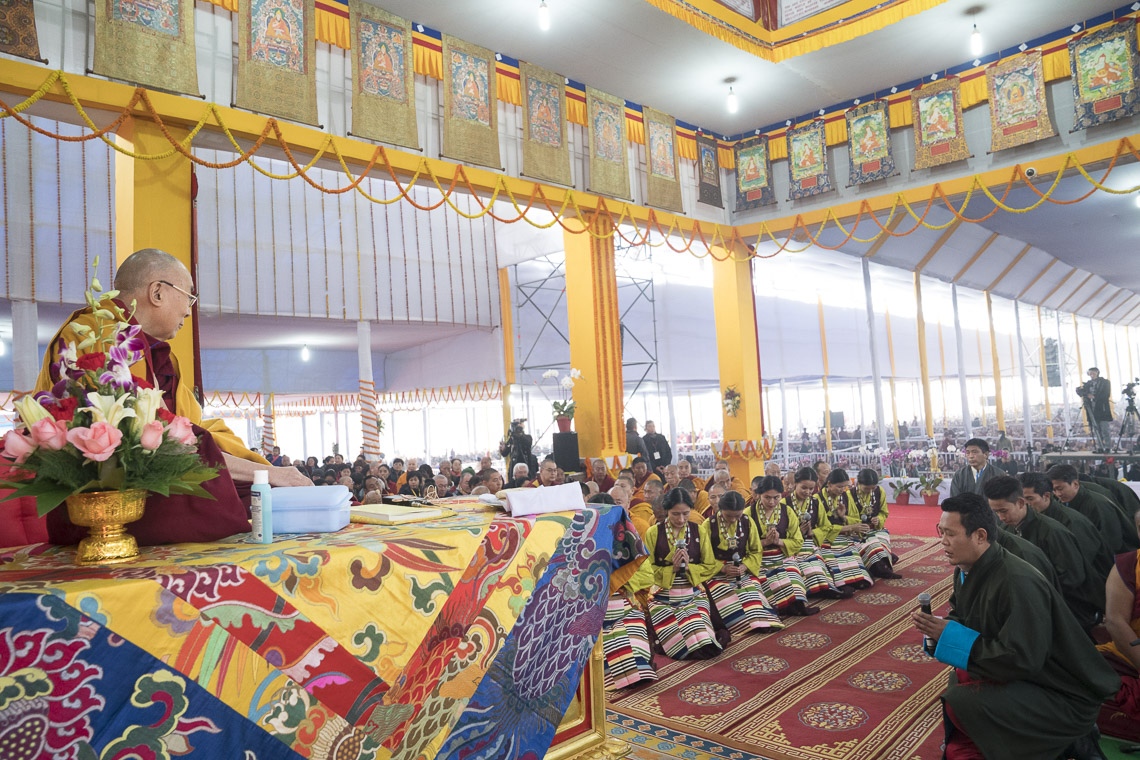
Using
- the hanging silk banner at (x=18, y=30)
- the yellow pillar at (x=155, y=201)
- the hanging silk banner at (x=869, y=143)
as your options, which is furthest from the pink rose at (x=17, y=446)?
the hanging silk banner at (x=869, y=143)

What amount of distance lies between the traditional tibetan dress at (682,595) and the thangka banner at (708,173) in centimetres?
687

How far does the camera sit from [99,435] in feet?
5.28

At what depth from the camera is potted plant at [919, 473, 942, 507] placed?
1176cm

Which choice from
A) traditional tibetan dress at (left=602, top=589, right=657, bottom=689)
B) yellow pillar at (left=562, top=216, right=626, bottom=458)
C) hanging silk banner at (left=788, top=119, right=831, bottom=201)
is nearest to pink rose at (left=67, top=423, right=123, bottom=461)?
traditional tibetan dress at (left=602, top=589, right=657, bottom=689)

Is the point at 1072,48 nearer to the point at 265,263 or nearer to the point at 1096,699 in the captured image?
the point at 1096,699

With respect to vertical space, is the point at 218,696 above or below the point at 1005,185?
below

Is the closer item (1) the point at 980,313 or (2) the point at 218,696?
(2) the point at 218,696

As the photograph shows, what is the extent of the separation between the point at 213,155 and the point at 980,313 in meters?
22.2

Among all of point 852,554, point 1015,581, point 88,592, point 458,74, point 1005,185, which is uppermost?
point 458,74

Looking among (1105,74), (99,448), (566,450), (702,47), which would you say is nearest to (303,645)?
(99,448)

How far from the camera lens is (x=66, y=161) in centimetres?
1055

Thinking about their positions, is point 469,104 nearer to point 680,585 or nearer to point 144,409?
point 680,585

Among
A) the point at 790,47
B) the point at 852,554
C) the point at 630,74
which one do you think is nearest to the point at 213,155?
the point at 630,74

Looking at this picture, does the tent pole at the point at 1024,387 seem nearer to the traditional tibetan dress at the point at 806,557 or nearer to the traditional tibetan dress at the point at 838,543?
the traditional tibetan dress at the point at 838,543
